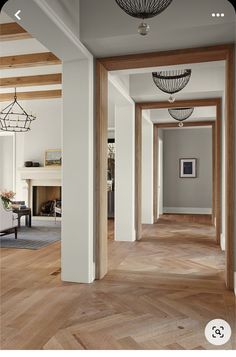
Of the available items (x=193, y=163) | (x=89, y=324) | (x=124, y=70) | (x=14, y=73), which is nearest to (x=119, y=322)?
(x=89, y=324)

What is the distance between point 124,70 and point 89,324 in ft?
9.17

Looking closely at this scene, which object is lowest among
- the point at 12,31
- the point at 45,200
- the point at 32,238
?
the point at 32,238

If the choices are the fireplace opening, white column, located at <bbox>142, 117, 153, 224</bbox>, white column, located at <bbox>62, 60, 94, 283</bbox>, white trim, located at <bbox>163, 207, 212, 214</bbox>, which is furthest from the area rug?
white trim, located at <bbox>163, 207, 212, 214</bbox>

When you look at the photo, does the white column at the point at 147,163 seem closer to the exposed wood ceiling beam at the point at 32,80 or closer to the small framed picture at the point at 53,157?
the small framed picture at the point at 53,157

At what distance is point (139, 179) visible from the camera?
19.6ft

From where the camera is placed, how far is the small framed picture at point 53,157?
885 cm

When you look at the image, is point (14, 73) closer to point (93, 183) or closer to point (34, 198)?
point (93, 183)

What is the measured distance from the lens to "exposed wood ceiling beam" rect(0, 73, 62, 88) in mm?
5789

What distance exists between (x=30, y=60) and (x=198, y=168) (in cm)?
659

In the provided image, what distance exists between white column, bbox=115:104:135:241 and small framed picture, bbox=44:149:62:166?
133 inches

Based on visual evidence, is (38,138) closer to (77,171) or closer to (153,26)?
(77,171)

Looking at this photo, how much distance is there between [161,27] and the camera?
296 cm

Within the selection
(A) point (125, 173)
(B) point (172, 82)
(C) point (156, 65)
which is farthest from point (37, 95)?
(C) point (156, 65)
